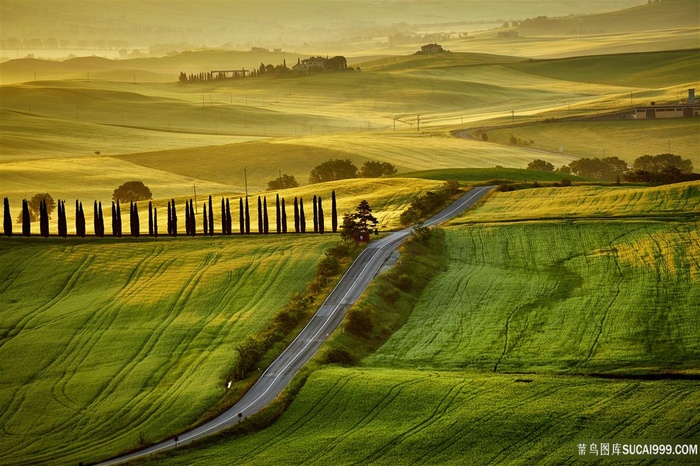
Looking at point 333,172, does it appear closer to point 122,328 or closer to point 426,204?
point 426,204

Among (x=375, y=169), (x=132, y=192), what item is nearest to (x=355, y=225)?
(x=132, y=192)

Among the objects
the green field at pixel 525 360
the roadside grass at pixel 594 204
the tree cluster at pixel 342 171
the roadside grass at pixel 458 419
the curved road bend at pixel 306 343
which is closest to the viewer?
the roadside grass at pixel 458 419

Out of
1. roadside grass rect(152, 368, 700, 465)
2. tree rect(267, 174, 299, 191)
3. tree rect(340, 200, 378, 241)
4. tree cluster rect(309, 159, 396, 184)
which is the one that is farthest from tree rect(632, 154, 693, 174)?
roadside grass rect(152, 368, 700, 465)

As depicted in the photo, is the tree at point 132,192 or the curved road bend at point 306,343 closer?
the curved road bend at point 306,343

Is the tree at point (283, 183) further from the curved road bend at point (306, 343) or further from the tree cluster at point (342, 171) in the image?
the curved road bend at point (306, 343)

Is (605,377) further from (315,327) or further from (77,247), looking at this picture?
(77,247)

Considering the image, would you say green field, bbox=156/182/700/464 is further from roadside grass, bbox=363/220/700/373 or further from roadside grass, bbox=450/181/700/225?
roadside grass, bbox=450/181/700/225

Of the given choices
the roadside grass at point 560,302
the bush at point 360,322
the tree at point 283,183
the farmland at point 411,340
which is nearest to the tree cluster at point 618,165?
the tree at point 283,183
